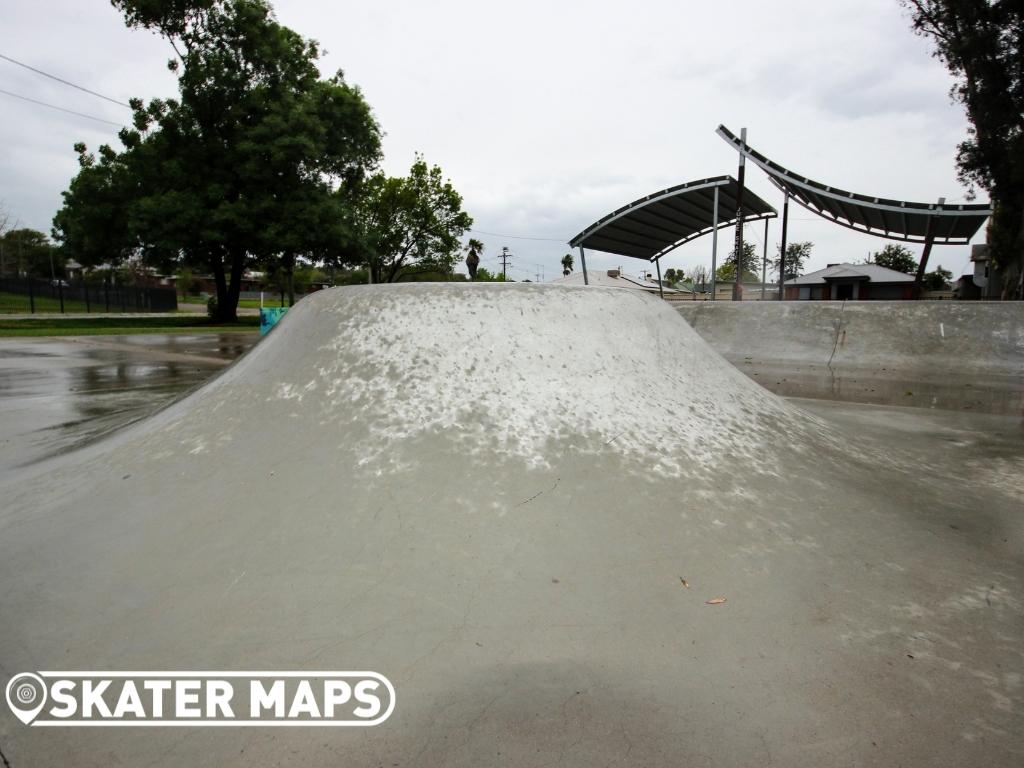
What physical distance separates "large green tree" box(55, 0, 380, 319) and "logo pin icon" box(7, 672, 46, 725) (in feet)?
74.9

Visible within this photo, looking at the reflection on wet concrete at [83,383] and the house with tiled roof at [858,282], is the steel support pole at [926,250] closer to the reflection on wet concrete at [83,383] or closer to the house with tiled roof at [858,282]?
the reflection on wet concrete at [83,383]

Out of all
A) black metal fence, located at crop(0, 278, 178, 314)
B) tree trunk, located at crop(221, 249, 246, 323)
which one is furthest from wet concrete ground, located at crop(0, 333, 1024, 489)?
black metal fence, located at crop(0, 278, 178, 314)

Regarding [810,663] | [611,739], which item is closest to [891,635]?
[810,663]

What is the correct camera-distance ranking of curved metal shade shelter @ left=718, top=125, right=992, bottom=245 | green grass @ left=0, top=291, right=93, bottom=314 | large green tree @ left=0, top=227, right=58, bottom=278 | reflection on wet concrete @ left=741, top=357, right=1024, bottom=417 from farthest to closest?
1. large green tree @ left=0, top=227, right=58, bottom=278
2. green grass @ left=0, top=291, right=93, bottom=314
3. curved metal shade shelter @ left=718, top=125, right=992, bottom=245
4. reflection on wet concrete @ left=741, top=357, right=1024, bottom=417

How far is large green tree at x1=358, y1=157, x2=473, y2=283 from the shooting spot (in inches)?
1439

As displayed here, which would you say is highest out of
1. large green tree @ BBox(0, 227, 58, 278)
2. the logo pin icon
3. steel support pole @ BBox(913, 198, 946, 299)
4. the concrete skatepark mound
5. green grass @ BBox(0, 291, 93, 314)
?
large green tree @ BBox(0, 227, 58, 278)

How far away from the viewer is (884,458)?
13.2 feet

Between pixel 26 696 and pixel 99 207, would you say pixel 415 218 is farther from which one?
pixel 26 696

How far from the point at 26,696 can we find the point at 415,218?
37.4 metres

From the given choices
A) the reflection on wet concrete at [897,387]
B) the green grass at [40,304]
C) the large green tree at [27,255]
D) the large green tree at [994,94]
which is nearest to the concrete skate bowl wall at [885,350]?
the reflection on wet concrete at [897,387]

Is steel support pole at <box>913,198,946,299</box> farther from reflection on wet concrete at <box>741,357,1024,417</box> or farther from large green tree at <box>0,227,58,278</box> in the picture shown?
large green tree at <box>0,227,58,278</box>

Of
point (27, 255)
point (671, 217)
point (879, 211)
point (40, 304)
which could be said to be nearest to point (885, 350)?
point (879, 211)

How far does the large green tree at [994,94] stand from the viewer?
19156mm

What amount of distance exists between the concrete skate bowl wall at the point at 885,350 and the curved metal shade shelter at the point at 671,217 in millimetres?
7540
